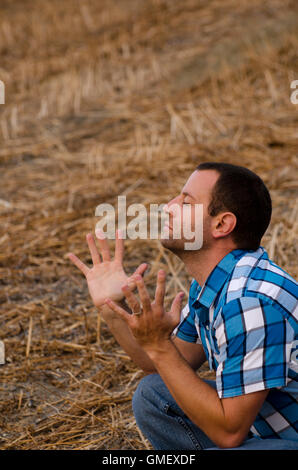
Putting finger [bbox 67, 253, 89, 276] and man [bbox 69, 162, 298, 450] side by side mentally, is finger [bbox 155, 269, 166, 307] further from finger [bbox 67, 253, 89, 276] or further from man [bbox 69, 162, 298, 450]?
finger [bbox 67, 253, 89, 276]

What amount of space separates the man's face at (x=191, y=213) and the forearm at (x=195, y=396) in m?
0.39

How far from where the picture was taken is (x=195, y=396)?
1979mm

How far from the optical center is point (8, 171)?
648 centimetres

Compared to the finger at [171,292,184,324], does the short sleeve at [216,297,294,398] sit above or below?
below

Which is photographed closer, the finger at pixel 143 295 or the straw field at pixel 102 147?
the finger at pixel 143 295

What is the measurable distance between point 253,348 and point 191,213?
1.84 ft

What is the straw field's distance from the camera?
3.38 metres

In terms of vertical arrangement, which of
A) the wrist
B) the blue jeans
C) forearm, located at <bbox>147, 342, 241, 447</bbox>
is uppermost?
the wrist

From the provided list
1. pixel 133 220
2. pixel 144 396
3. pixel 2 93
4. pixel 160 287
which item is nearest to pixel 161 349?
pixel 160 287

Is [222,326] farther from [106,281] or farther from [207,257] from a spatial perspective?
[106,281]

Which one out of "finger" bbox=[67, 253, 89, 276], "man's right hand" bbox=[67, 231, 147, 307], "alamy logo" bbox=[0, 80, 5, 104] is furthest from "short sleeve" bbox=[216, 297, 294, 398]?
"alamy logo" bbox=[0, 80, 5, 104]

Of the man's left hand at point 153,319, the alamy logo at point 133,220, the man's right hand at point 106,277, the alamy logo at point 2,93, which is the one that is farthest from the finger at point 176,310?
the alamy logo at point 2,93

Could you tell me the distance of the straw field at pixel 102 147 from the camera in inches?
133

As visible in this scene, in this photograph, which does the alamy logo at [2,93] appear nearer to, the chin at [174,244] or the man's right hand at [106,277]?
the man's right hand at [106,277]
